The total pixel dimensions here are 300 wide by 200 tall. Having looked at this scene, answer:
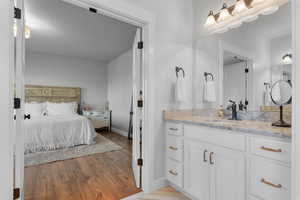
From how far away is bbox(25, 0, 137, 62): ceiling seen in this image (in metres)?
2.64

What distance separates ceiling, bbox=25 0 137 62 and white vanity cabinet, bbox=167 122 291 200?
2513 mm

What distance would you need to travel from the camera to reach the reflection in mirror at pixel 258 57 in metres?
1.48

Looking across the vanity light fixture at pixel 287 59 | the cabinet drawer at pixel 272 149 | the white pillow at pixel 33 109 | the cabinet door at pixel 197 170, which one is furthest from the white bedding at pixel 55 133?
the vanity light fixture at pixel 287 59

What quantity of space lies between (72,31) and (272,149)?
401 cm

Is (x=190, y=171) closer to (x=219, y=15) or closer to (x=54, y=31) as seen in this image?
(x=219, y=15)

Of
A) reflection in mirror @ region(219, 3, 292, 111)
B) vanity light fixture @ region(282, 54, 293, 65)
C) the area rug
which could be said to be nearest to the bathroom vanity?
reflection in mirror @ region(219, 3, 292, 111)

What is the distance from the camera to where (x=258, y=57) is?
1.70 meters

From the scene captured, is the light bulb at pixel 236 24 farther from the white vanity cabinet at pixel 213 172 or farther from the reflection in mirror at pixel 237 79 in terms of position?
the white vanity cabinet at pixel 213 172

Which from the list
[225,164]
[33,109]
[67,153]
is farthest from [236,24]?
[33,109]

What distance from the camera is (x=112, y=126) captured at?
5473 millimetres

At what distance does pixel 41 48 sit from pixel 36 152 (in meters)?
3.20
